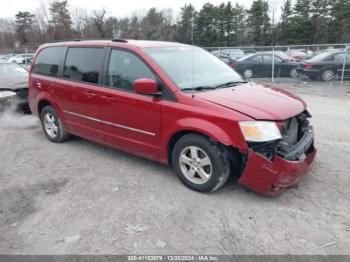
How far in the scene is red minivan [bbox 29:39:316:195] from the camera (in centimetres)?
339

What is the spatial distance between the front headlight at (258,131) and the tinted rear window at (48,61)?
3585mm

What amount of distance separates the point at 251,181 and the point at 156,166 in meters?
1.64

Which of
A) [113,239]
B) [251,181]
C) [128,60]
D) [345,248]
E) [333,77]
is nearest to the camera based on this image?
[345,248]

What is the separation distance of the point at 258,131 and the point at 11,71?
25.9 ft

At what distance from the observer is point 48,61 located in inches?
225

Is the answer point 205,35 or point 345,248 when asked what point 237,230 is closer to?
point 345,248

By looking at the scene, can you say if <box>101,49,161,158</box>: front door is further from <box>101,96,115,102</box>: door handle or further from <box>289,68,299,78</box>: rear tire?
<box>289,68,299,78</box>: rear tire

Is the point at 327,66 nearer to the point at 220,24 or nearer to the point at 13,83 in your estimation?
the point at 13,83

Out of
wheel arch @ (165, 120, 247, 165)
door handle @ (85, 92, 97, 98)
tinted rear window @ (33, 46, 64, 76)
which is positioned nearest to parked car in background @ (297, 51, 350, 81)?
tinted rear window @ (33, 46, 64, 76)

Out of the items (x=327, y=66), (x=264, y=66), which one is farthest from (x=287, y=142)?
(x=264, y=66)

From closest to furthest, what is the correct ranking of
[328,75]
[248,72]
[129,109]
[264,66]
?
[129,109]
[328,75]
[264,66]
[248,72]

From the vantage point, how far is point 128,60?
4316mm

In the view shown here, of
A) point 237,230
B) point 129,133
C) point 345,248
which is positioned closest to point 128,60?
point 129,133

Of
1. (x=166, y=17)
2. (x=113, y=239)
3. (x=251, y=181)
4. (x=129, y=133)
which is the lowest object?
(x=113, y=239)
